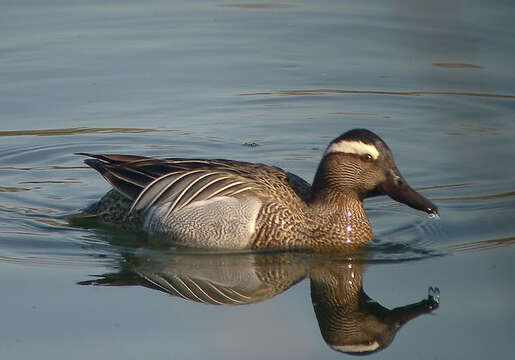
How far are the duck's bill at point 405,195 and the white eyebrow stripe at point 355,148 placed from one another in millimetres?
232

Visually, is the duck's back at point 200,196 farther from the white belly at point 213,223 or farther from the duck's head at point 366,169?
the duck's head at point 366,169

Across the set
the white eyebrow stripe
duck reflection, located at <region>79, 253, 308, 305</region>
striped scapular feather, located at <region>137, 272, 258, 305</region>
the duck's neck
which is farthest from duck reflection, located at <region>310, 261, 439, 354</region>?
the white eyebrow stripe

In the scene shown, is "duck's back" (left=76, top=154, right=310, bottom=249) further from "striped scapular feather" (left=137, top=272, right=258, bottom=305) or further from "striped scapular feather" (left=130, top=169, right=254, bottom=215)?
"striped scapular feather" (left=137, top=272, right=258, bottom=305)

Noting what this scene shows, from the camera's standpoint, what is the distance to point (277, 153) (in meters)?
9.20

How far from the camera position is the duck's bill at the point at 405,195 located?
6680 millimetres

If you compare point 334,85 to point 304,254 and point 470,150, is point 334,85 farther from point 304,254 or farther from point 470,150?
point 470,150

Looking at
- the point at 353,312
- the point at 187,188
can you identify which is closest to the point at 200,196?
the point at 187,188

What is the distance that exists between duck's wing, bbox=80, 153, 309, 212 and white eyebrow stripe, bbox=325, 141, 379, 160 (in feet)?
1.80

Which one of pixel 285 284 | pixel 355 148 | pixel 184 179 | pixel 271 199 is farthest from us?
pixel 184 179

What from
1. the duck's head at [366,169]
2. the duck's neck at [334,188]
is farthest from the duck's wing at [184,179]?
the duck's head at [366,169]

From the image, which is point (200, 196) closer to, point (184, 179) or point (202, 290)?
point (184, 179)

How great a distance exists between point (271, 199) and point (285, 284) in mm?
843

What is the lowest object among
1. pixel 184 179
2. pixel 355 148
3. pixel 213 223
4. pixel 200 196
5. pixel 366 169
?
pixel 213 223

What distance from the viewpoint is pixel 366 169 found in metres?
6.75
